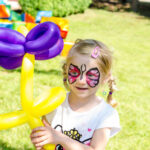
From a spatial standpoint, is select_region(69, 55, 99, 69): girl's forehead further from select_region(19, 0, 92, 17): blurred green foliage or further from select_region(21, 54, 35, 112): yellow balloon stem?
select_region(19, 0, 92, 17): blurred green foliage

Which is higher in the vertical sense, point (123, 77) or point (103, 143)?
point (103, 143)

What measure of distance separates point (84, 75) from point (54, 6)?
984cm

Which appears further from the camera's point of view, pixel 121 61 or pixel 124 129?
pixel 121 61

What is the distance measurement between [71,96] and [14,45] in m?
0.59

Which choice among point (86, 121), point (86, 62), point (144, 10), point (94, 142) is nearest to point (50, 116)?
point (86, 121)

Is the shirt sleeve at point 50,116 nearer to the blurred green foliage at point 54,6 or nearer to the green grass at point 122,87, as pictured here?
the green grass at point 122,87

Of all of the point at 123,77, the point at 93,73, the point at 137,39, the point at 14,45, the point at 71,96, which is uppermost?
the point at 14,45

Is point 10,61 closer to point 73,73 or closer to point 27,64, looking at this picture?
point 27,64

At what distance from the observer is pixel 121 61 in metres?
6.54

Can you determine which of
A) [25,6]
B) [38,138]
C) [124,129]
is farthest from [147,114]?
[25,6]

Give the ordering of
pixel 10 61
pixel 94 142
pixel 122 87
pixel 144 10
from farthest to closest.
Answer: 1. pixel 144 10
2. pixel 122 87
3. pixel 94 142
4. pixel 10 61

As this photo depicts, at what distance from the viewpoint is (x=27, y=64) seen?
145cm

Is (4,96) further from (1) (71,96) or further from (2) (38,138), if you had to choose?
(2) (38,138)

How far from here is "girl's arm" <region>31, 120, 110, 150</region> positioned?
139 cm
